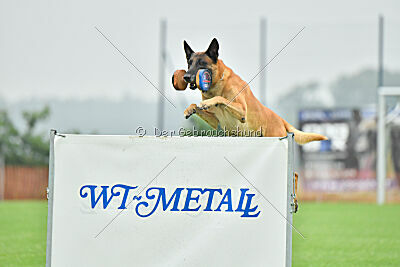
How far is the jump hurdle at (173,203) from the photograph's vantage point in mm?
3889

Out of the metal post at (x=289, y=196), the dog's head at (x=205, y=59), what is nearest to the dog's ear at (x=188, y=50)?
the dog's head at (x=205, y=59)

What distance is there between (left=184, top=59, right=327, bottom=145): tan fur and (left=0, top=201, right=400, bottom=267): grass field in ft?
8.11

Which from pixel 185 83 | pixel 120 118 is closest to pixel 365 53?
pixel 120 118

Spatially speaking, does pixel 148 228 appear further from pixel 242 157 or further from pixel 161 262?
pixel 242 157

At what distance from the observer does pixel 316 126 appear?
24859 millimetres

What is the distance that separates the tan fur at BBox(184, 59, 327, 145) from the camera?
491 centimetres

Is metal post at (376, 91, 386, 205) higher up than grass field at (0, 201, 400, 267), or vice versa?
metal post at (376, 91, 386, 205)

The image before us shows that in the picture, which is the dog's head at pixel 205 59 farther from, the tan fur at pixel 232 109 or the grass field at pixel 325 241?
the grass field at pixel 325 241

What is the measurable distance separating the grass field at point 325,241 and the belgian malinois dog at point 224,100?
102 inches

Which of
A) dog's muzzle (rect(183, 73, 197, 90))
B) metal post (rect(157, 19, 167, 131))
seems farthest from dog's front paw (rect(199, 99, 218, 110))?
metal post (rect(157, 19, 167, 131))

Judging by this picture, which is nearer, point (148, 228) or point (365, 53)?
point (148, 228)

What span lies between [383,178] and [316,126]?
434 centimetres

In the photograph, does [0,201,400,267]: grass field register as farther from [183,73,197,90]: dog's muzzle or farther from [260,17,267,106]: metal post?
[260,17,267,106]: metal post

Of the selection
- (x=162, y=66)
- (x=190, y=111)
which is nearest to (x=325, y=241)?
(x=190, y=111)
